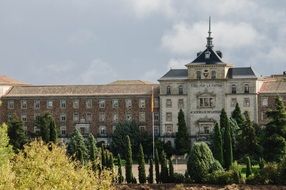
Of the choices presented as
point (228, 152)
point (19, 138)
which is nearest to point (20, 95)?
point (19, 138)

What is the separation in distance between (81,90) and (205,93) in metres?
15.0

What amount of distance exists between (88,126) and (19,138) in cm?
1152

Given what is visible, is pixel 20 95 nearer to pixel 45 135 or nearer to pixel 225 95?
pixel 45 135

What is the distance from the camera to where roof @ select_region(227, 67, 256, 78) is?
317ft

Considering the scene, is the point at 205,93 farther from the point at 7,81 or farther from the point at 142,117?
the point at 7,81

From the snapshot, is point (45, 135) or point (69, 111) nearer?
point (45, 135)

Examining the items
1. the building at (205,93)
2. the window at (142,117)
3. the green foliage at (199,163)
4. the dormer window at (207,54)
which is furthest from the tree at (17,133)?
the green foliage at (199,163)

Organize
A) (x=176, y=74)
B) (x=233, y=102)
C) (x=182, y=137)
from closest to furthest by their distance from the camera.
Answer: (x=182, y=137) < (x=233, y=102) < (x=176, y=74)

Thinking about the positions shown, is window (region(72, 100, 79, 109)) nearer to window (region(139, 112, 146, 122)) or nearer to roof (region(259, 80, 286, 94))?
window (region(139, 112, 146, 122))

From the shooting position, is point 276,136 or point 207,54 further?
point 207,54

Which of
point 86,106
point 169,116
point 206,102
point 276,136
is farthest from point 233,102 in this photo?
point 276,136

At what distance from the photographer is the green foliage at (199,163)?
219ft

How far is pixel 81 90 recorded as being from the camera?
102 metres

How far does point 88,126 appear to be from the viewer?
3981 inches
